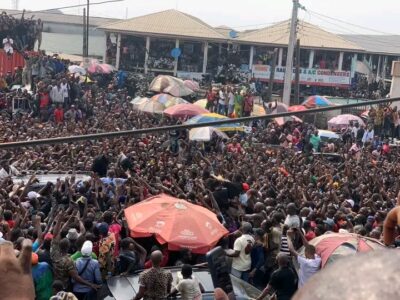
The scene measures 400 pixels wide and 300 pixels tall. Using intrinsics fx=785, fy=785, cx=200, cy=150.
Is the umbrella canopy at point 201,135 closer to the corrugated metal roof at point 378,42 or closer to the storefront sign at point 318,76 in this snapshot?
the storefront sign at point 318,76

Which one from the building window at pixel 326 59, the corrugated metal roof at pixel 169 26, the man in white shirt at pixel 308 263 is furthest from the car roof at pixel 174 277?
the building window at pixel 326 59

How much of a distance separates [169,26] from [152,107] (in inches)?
780

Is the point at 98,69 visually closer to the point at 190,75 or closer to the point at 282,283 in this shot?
the point at 190,75

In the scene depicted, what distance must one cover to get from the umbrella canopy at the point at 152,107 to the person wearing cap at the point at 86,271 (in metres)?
16.3

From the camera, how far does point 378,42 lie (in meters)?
46.7

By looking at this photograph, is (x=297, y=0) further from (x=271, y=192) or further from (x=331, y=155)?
(x=271, y=192)

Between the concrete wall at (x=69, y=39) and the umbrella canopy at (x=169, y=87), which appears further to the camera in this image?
the concrete wall at (x=69, y=39)

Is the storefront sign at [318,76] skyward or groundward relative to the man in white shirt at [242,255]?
Answer: groundward

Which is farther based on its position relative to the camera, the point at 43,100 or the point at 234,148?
the point at 43,100

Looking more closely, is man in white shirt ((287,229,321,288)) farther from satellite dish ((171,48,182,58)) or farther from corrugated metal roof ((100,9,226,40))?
corrugated metal roof ((100,9,226,40))

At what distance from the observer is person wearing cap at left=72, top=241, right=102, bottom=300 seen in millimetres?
6758

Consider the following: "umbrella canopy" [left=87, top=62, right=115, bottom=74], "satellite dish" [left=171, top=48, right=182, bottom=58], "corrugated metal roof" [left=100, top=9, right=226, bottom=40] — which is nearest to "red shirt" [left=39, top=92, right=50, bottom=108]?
"umbrella canopy" [left=87, top=62, right=115, bottom=74]

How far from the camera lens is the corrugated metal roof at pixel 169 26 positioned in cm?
4072

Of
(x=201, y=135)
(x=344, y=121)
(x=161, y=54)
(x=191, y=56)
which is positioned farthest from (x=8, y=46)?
(x=191, y=56)
